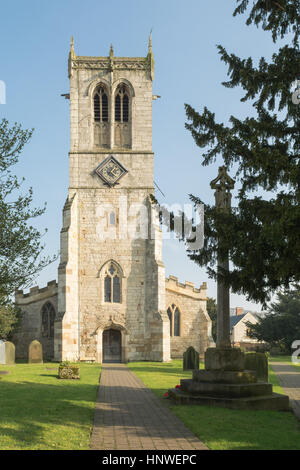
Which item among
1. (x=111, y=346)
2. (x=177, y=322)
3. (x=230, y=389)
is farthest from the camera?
(x=177, y=322)

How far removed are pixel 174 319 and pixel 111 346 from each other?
18.4ft

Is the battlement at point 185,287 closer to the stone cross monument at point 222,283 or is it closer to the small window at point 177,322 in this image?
the small window at point 177,322

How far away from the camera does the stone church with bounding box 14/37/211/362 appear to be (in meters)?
29.5

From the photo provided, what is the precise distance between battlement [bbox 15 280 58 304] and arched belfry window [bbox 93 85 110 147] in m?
10.4

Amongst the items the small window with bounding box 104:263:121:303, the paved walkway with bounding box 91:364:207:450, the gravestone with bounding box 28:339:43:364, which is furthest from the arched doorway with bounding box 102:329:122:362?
the paved walkway with bounding box 91:364:207:450

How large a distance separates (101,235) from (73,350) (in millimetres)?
7489

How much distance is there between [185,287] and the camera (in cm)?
3434

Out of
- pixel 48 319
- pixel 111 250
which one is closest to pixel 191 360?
pixel 111 250

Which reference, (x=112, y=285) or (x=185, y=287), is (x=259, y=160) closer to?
(x=112, y=285)

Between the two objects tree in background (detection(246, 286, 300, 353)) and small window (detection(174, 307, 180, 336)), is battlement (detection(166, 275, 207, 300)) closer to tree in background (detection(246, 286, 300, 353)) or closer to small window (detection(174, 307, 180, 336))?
small window (detection(174, 307, 180, 336))

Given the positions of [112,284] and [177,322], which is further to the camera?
[177,322]
